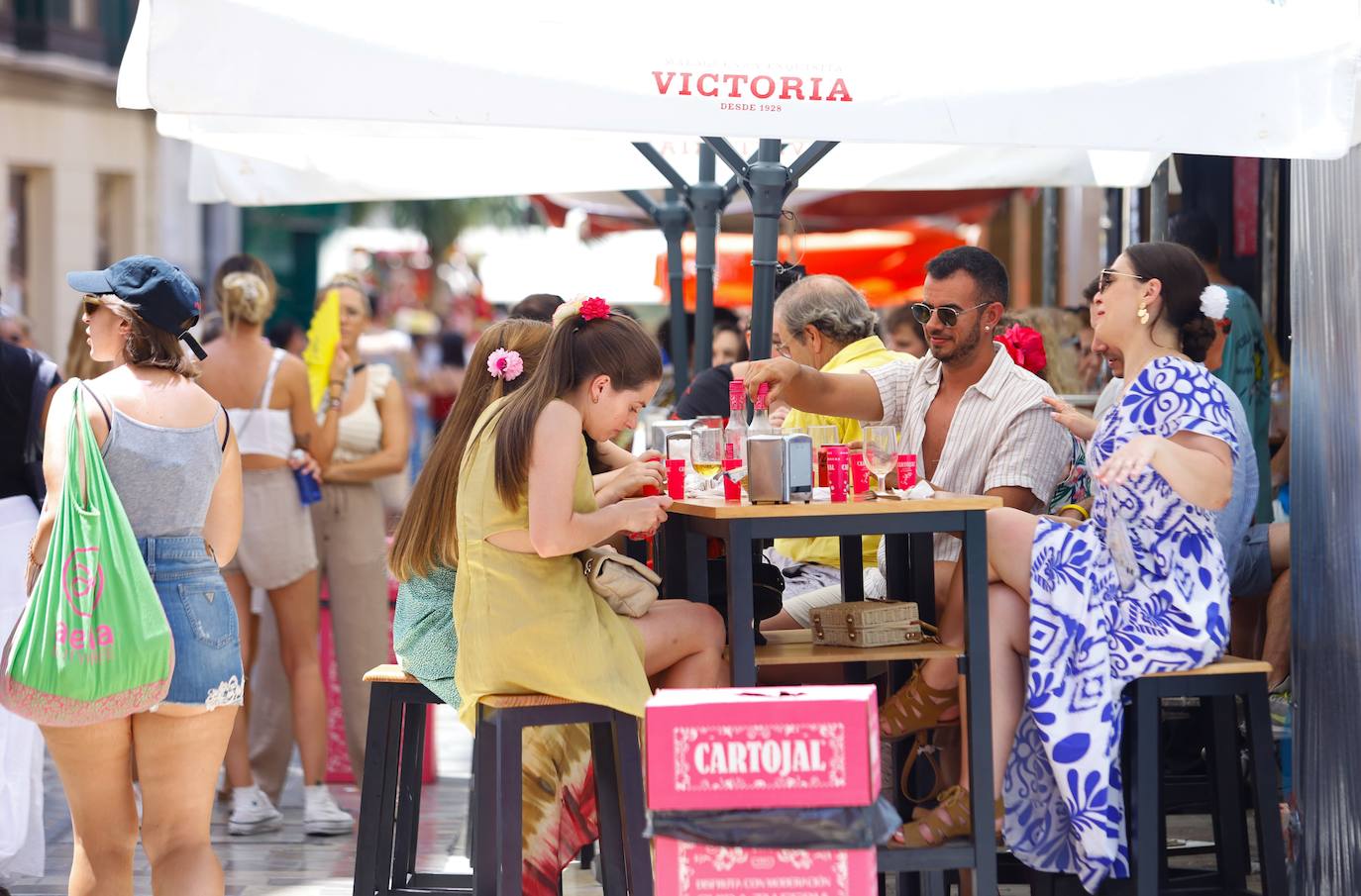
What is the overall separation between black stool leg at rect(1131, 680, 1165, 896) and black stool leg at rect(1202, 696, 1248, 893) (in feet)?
0.95

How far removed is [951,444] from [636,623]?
120cm

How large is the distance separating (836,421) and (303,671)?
2173mm

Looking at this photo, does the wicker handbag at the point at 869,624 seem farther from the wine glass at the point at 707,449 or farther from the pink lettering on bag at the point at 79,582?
the pink lettering on bag at the point at 79,582

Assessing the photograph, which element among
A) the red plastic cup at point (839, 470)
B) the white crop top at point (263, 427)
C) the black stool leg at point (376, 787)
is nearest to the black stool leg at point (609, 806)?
the black stool leg at point (376, 787)

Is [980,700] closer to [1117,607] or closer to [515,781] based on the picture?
[1117,607]

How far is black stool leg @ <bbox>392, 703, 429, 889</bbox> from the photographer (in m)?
4.50

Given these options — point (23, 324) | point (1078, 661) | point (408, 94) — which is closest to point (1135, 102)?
point (1078, 661)

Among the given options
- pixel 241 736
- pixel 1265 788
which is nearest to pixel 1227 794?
pixel 1265 788

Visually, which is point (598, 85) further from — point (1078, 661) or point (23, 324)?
point (23, 324)

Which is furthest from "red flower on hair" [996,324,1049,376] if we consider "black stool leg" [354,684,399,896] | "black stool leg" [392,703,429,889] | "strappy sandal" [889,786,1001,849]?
"black stool leg" [354,684,399,896]

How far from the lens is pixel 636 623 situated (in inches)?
163

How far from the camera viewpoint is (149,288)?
3908mm

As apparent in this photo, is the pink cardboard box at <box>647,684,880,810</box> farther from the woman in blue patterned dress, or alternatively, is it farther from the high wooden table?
the woman in blue patterned dress

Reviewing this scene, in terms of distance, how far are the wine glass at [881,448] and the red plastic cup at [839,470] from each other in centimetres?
5
